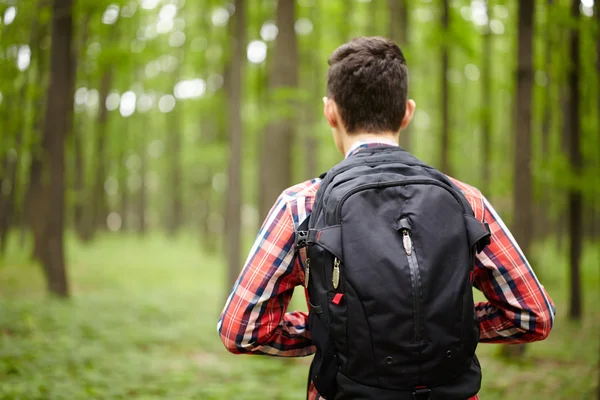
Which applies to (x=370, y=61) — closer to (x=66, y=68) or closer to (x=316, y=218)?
(x=316, y=218)

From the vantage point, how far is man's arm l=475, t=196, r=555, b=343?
5.51 ft

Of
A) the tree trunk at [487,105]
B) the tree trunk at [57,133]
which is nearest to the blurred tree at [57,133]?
the tree trunk at [57,133]

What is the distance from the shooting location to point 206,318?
10.8m

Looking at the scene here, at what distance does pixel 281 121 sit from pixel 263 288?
255 inches

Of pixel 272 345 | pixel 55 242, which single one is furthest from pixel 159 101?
pixel 272 345

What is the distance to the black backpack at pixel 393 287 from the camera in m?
1.43

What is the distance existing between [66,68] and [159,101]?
720 inches

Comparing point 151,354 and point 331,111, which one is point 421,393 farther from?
point 151,354

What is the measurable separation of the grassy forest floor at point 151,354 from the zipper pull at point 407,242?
5.08 meters

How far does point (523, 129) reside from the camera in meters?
7.75

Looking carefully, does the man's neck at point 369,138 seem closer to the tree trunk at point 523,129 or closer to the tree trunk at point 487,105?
the tree trunk at point 523,129

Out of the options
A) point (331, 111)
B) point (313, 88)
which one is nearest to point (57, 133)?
point (313, 88)

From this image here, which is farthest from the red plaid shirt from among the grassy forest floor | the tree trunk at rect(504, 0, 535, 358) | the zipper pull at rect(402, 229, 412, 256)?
the tree trunk at rect(504, 0, 535, 358)

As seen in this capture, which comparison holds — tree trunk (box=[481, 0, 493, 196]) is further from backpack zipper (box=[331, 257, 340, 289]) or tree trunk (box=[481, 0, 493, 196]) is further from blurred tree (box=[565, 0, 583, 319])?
backpack zipper (box=[331, 257, 340, 289])
